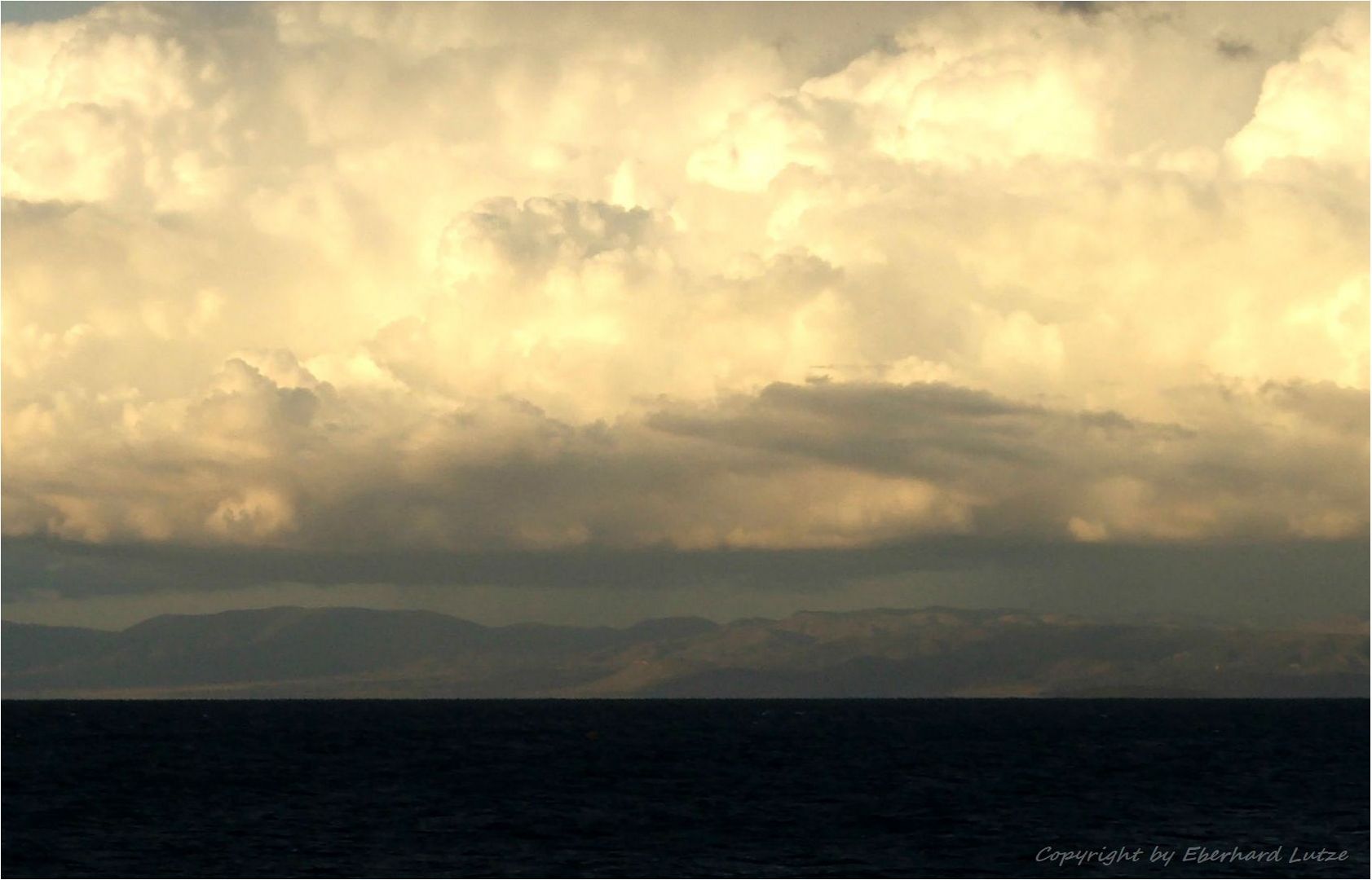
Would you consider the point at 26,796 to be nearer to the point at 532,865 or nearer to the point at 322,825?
the point at 322,825

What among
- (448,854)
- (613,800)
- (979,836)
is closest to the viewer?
(448,854)

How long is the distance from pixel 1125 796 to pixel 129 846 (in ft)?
250

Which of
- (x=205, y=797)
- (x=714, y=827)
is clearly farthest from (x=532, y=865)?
(x=205, y=797)

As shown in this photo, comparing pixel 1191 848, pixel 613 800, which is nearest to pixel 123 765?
pixel 613 800

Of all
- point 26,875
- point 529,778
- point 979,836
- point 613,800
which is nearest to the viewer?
point 26,875

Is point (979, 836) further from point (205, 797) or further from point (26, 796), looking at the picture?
point (26, 796)

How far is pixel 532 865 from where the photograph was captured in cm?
8675

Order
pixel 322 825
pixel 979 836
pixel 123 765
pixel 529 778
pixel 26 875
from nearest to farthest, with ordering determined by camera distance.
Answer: pixel 26 875 → pixel 979 836 → pixel 322 825 → pixel 529 778 → pixel 123 765

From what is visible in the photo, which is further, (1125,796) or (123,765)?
(123,765)

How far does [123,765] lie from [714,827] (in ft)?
290

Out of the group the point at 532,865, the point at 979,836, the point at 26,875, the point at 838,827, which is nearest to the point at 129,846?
the point at 26,875

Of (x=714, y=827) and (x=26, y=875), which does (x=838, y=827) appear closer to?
(x=714, y=827)

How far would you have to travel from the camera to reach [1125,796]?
5044 inches

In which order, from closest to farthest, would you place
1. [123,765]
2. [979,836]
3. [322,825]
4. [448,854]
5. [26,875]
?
1. [26,875]
2. [448,854]
3. [979,836]
4. [322,825]
5. [123,765]
